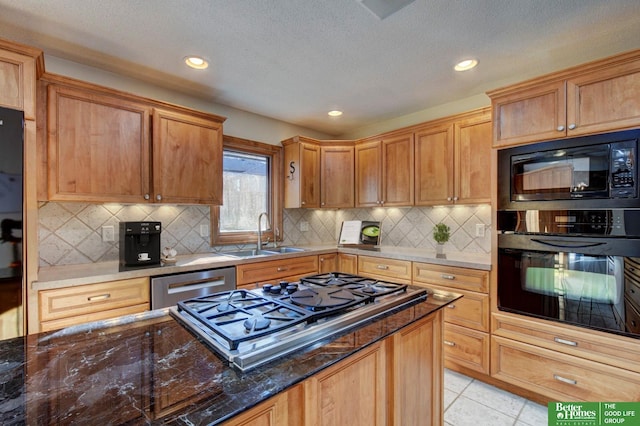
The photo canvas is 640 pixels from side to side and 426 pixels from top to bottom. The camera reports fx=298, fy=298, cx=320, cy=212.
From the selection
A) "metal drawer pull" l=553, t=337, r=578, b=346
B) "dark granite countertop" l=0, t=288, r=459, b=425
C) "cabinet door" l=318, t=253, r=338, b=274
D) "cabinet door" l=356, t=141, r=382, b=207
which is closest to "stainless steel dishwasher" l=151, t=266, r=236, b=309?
"cabinet door" l=318, t=253, r=338, b=274

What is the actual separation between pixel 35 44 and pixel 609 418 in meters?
4.42

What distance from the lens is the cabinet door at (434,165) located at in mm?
2852

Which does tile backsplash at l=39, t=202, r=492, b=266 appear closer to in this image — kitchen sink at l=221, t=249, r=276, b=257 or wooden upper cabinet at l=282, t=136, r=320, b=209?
kitchen sink at l=221, t=249, r=276, b=257

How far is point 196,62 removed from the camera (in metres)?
2.27

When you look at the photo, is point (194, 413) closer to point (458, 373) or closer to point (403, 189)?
point (458, 373)

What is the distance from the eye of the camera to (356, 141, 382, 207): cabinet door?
3445 millimetres

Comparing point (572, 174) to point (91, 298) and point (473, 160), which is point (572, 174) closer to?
point (473, 160)

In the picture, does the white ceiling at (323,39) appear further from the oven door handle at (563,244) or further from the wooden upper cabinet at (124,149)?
the oven door handle at (563,244)

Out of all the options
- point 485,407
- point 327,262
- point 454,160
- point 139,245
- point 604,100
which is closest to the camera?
point 604,100

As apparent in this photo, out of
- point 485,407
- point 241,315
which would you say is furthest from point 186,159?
point 485,407

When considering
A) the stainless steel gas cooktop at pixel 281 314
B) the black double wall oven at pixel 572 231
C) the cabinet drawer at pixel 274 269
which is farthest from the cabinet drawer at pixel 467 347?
the cabinet drawer at pixel 274 269

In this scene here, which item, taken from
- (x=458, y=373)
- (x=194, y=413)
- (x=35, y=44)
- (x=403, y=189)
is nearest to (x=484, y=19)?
(x=403, y=189)

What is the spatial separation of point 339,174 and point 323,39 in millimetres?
1860

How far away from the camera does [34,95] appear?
1.72m
